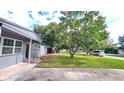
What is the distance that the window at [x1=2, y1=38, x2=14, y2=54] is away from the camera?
408 inches

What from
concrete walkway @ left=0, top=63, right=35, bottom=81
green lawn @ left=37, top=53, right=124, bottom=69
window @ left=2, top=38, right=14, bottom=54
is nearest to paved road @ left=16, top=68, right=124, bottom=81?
concrete walkway @ left=0, top=63, right=35, bottom=81

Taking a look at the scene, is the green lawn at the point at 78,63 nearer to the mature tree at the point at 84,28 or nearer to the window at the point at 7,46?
the mature tree at the point at 84,28

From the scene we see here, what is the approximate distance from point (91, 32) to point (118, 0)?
334 inches

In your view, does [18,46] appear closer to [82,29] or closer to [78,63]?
[78,63]

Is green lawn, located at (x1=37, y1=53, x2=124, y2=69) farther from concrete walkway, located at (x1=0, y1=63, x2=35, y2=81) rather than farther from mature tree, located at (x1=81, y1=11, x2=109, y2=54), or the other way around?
concrete walkway, located at (x1=0, y1=63, x2=35, y2=81)

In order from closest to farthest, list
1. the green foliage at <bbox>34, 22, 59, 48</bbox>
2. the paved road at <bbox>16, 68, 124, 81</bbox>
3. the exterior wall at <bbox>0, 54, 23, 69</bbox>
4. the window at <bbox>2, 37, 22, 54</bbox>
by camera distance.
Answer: the paved road at <bbox>16, 68, 124, 81</bbox>
the exterior wall at <bbox>0, 54, 23, 69</bbox>
the window at <bbox>2, 37, 22, 54</bbox>
the green foliage at <bbox>34, 22, 59, 48</bbox>

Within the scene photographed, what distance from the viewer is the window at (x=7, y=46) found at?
408 inches

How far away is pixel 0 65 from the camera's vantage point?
9.76 metres

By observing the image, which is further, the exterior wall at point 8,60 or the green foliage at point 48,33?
the green foliage at point 48,33

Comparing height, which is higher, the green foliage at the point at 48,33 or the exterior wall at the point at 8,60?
the green foliage at the point at 48,33

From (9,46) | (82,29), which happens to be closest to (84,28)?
(82,29)

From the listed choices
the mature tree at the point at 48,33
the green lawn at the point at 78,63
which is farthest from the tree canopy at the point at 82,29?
the mature tree at the point at 48,33
